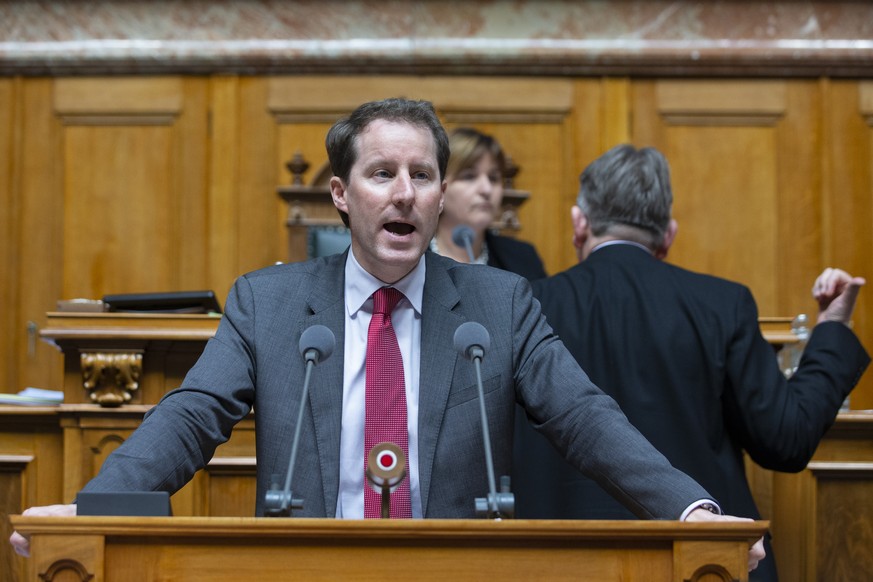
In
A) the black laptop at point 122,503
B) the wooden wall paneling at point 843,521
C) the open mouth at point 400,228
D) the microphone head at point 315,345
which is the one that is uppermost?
the open mouth at point 400,228

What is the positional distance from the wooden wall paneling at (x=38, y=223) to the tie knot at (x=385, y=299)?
3.56m

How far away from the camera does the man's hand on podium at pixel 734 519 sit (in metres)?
1.90

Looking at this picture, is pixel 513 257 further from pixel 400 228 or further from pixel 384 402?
pixel 384 402

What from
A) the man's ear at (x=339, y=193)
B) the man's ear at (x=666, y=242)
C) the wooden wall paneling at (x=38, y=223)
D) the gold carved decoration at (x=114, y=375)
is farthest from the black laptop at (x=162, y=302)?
the wooden wall paneling at (x=38, y=223)

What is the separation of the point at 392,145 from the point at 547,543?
927 millimetres

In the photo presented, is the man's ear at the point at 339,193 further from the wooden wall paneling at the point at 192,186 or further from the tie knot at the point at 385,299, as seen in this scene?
the wooden wall paneling at the point at 192,186

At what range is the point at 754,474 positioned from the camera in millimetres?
3381

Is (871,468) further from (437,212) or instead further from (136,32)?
(136,32)

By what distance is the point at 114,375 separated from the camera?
3350 millimetres

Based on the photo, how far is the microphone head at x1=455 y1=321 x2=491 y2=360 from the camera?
2160mm

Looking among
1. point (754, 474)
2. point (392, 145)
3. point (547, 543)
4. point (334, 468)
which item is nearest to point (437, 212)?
point (392, 145)

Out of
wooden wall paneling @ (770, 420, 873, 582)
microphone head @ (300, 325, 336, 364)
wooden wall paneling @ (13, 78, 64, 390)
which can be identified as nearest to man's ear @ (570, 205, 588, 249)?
wooden wall paneling @ (770, 420, 873, 582)

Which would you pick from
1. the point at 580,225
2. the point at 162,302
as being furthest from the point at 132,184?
the point at 580,225

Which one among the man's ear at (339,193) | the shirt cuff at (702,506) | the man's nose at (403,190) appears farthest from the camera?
the man's ear at (339,193)
